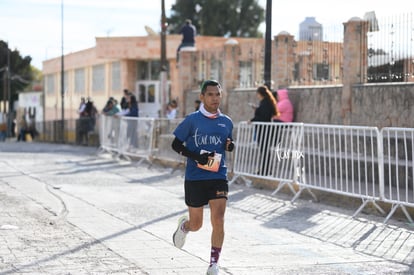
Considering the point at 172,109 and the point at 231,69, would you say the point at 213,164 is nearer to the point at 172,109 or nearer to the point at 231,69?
the point at 231,69

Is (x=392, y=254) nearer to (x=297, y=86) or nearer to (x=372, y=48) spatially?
(x=372, y=48)

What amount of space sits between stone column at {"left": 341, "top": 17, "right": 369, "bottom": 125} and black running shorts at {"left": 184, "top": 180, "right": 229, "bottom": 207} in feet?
26.5

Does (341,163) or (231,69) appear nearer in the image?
(341,163)

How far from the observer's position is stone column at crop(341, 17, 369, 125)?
1427 centimetres

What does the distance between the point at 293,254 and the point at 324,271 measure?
82cm

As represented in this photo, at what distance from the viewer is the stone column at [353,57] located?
14.3 metres

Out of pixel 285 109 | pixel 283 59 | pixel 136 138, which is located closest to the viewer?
pixel 285 109

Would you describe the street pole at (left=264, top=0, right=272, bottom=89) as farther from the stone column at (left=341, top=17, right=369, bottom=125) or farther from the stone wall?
the stone column at (left=341, top=17, right=369, bottom=125)

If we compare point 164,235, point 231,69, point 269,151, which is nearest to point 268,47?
point 269,151

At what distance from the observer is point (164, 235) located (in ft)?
28.2

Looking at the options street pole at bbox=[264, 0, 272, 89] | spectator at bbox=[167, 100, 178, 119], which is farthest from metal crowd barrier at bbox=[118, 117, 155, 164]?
street pole at bbox=[264, 0, 272, 89]

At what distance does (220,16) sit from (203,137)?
53.2 meters

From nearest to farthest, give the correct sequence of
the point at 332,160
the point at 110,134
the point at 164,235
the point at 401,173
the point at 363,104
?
1. the point at 164,235
2. the point at 401,173
3. the point at 332,160
4. the point at 363,104
5. the point at 110,134

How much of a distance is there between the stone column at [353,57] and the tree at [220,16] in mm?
43447
